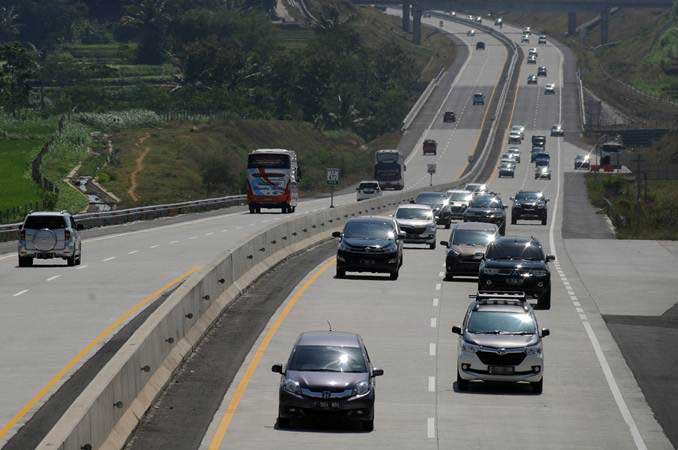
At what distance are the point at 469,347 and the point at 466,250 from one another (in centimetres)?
2027

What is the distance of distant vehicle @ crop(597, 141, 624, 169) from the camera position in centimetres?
15800

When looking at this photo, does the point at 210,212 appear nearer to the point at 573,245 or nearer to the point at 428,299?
the point at 573,245

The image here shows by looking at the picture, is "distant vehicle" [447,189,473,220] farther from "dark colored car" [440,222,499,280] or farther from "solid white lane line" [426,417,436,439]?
"solid white lane line" [426,417,436,439]

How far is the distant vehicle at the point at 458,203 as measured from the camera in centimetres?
8162

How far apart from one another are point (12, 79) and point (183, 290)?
142 metres

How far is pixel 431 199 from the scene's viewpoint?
253 feet

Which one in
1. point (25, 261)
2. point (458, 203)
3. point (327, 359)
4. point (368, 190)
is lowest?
point (368, 190)

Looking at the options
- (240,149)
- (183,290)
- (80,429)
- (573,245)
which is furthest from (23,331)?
(240,149)

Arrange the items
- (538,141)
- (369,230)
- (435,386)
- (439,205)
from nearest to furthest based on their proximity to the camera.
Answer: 1. (435,386)
2. (369,230)
3. (439,205)
4. (538,141)

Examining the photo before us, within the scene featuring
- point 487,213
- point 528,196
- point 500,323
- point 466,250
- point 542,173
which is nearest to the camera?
point 500,323

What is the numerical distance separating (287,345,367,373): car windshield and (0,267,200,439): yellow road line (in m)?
4.38

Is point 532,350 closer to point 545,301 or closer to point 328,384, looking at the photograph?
point 328,384

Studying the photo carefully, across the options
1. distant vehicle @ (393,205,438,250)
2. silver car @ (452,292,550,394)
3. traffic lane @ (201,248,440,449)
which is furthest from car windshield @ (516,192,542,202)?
silver car @ (452,292,550,394)

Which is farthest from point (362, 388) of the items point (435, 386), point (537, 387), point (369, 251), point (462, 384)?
point (369, 251)
